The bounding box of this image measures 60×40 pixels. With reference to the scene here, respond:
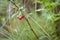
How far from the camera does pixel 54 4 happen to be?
1.38 meters

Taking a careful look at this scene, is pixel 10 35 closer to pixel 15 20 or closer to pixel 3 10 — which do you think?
pixel 15 20

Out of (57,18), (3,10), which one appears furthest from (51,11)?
(3,10)

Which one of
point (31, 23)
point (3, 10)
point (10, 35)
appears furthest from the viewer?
point (3, 10)

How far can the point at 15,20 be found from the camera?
55.2 inches

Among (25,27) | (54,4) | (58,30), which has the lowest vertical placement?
(58,30)

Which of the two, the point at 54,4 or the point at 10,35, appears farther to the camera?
the point at 54,4

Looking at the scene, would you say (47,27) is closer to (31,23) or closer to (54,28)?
(54,28)

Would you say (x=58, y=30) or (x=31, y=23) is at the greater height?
(x=31, y=23)

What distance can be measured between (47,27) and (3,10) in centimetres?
81

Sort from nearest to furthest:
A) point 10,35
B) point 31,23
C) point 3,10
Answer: point 10,35
point 31,23
point 3,10

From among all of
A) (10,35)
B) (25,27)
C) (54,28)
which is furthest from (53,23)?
(10,35)

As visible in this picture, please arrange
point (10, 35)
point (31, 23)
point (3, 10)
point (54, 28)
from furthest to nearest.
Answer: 1. point (3, 10)
2. point (54, 28)
3. point (31, 23)
4. point (10, 35)

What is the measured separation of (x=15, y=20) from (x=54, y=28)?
0.32 meters

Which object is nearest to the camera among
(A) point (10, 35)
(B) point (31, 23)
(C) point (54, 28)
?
(A) point (10, 35)
